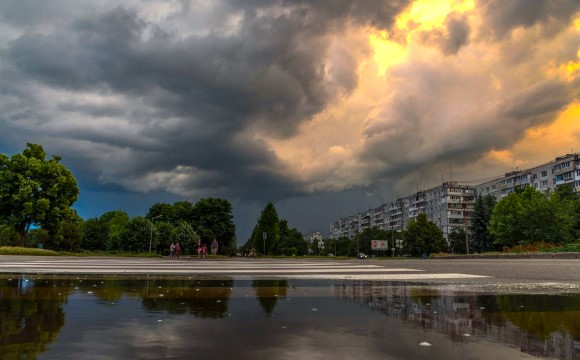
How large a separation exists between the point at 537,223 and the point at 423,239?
4846cm

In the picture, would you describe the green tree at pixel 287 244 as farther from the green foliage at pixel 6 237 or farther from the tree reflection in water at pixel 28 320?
the tree reflection in water at pixel 28 320

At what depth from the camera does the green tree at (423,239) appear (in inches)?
4195

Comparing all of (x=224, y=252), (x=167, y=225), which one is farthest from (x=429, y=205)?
(x=167, y=225)

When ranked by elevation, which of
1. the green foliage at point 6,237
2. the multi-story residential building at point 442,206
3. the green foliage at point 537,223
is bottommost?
the green foliage at point 6,237

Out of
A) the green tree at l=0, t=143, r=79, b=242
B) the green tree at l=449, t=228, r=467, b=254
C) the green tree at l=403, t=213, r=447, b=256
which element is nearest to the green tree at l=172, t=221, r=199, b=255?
the green tree at l=0, t=143, r=79, b=242

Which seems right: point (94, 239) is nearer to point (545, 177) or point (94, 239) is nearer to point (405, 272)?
point (405, 272)

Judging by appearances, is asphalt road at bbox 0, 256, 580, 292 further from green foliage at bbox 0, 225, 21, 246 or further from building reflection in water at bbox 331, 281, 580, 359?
green foliage at bbox 0, 225, 21, 246

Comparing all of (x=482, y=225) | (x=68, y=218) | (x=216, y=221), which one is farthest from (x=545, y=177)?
(x=68, y=218)

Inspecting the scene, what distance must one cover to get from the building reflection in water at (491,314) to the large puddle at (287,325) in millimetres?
13

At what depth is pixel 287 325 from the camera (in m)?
4.53

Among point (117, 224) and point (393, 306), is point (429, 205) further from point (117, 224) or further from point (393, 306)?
point (393, 306)

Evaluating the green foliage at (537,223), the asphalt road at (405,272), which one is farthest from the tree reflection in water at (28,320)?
the green foliage at (537,223)

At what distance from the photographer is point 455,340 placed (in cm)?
389

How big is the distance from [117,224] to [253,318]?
113557 mm
